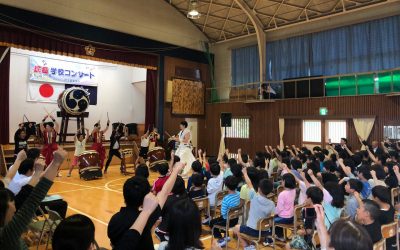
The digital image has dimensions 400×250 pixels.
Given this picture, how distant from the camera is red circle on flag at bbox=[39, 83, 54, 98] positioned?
40.6 ft

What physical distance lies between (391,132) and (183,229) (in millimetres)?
10518

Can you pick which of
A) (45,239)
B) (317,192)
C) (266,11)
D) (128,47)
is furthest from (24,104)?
(317,192)

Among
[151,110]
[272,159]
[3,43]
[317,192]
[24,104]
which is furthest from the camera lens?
[151,110]

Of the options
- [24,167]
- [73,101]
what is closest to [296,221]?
[24,167]

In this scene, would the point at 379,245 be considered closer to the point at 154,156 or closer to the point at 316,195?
the point at 316,195

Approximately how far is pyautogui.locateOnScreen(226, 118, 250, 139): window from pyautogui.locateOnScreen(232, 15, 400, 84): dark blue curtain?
2207 millimetres

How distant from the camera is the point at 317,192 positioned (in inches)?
128

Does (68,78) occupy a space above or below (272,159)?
above

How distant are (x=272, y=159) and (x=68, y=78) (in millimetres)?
9359

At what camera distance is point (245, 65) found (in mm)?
15383

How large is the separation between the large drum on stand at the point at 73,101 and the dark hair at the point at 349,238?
1128cm

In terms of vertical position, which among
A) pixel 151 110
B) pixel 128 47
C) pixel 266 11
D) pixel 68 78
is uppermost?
pixel 266 11

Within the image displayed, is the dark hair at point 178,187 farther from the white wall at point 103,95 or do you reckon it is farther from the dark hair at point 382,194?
the white wall at point 103,95

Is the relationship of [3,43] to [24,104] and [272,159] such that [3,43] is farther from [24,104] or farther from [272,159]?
[272,159]
